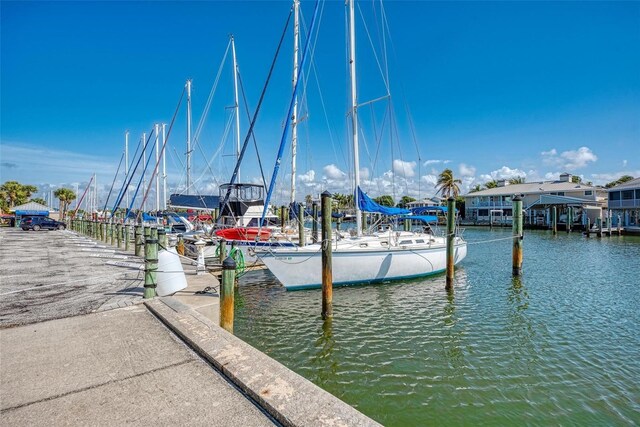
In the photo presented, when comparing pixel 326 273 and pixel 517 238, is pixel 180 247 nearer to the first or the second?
pixel 326 273

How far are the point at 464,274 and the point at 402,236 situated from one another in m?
4.05

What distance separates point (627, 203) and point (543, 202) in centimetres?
958

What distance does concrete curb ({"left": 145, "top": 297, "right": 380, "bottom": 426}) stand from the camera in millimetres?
2852

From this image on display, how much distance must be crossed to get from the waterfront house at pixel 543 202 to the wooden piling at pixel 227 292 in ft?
180

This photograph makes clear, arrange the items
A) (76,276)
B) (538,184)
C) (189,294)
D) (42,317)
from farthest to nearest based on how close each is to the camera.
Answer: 1. (538,184)
2. (76,276)
3. (189,294)
4. (42,317)

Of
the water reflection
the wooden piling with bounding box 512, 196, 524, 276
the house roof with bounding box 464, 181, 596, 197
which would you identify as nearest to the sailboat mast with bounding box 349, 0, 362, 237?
the water reflection

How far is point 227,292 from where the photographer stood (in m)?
6.14

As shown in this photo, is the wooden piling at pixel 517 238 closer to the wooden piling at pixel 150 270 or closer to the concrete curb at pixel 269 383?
the wooden piling at pixel 150 270

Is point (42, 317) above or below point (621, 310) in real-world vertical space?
above

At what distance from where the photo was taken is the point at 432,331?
9023 mm

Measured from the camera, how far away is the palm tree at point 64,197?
71.1 m

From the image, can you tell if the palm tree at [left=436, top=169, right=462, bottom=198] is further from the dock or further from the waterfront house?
the dock

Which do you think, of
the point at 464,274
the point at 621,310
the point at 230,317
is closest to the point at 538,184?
the point at 464,274

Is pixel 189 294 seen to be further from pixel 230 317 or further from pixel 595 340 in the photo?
pixel 595 340
